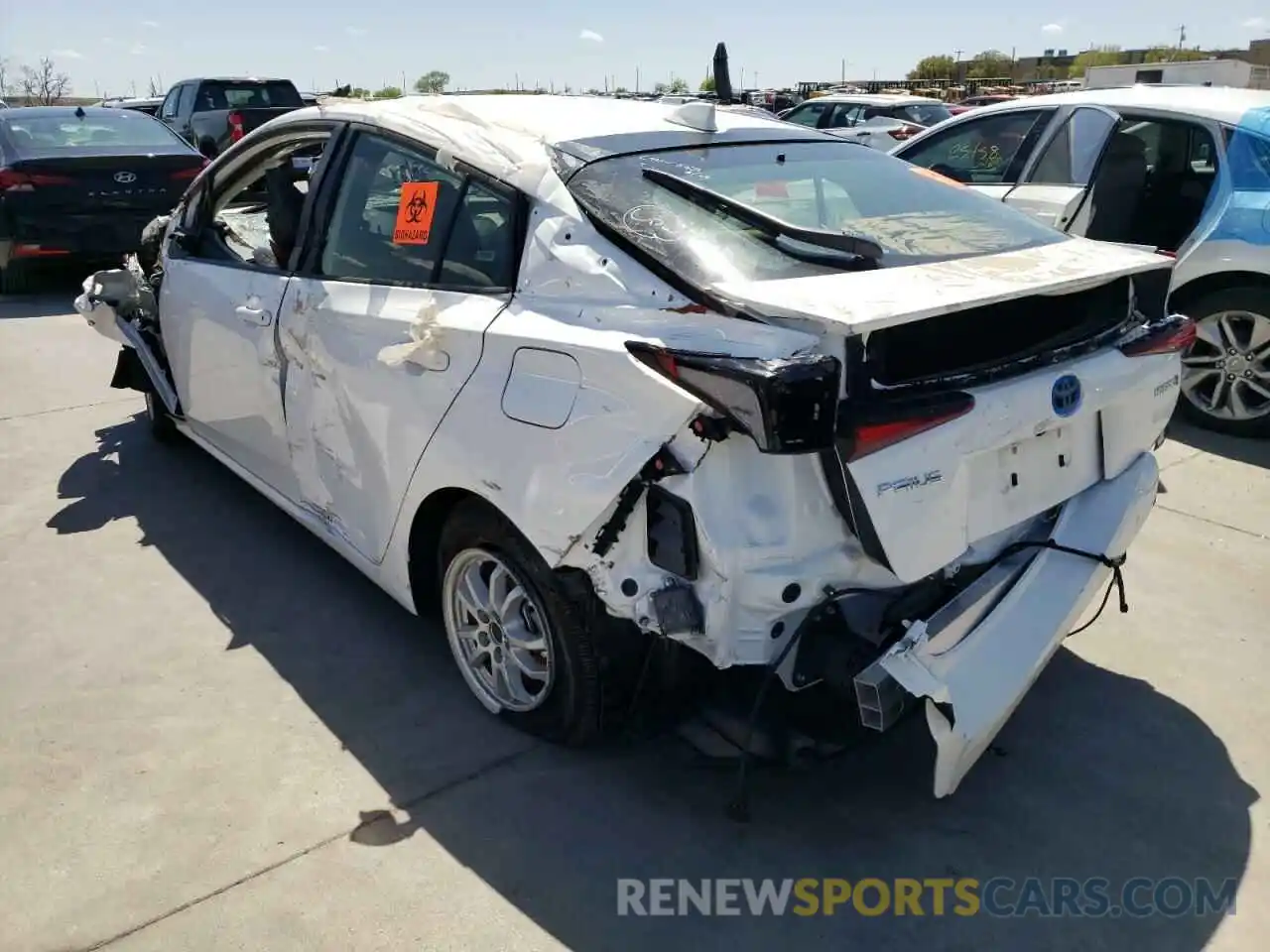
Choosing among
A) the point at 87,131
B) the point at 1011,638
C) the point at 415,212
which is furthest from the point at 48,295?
the point at 1011,638

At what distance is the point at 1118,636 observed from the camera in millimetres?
3668

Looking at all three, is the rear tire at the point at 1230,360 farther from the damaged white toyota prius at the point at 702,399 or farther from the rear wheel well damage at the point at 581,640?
the rear wheel well damage at the point at 581,640

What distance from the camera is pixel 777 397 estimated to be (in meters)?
2.05

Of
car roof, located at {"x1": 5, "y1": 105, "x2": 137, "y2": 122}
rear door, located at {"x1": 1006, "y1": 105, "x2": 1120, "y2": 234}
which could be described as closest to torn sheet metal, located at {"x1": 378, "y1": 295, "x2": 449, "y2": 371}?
rear door, located at {"x1": 1006, "y1": 105, "x2": 1120, "y2": 234}

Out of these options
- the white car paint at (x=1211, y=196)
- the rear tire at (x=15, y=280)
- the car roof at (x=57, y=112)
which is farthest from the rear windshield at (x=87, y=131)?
the white car paint at (x=1211, y=196)

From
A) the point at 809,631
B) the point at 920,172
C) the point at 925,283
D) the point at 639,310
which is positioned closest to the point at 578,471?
the point at 639,310

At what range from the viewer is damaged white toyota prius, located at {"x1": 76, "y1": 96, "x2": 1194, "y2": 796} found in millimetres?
2266

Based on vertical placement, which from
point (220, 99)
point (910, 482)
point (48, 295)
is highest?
point (220, 99)

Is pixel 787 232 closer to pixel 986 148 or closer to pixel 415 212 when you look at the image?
pixel 415 212

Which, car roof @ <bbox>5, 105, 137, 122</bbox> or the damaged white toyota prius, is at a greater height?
car roof @ <bbox>5, 105, 137, 122</bbox>

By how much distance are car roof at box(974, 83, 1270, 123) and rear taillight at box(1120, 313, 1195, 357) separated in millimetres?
3357

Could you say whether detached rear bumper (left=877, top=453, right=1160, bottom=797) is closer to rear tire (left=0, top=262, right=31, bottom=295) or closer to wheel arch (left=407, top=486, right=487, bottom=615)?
wheel arch (left=407, top=486, right=487, bottom=615)

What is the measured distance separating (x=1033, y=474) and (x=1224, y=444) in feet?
11.9

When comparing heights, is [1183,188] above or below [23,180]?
below
